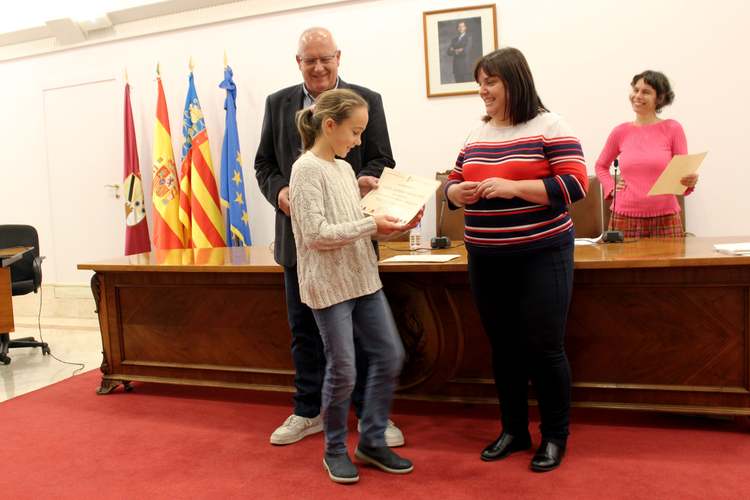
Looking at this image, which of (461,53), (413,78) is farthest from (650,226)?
(413,78)

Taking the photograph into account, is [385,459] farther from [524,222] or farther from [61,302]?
[61,302]

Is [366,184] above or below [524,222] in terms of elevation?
above

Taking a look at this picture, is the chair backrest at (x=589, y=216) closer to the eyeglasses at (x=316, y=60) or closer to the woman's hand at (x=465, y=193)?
the woman's hand at (x=465, y=193)

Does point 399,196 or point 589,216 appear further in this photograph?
point 589,216

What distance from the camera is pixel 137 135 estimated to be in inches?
212

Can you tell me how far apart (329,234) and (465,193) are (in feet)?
1.42

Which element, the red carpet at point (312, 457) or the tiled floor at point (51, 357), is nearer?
the red carpet at point (312, 457)

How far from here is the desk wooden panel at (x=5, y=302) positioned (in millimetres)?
3781

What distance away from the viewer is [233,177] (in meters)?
4.92

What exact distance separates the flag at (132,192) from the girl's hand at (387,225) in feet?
12.9

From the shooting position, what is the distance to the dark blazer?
7.34 feet

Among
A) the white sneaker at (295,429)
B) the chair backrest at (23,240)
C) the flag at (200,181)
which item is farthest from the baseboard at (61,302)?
the white sneaker at (295,429)

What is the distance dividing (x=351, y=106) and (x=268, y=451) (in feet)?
4.07

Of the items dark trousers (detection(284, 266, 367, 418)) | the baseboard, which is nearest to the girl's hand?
dark trousers (detection(284, 266, 367, 418))
